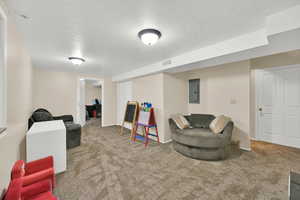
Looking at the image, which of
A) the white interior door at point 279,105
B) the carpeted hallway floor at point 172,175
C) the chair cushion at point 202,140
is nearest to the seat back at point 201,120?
the chair cushion at point 202,140

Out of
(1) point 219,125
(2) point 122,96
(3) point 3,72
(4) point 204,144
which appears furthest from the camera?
(2) point 122,96

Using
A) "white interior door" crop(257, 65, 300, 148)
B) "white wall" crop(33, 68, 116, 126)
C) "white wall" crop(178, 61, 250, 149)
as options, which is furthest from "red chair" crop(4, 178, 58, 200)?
"white interior door" crop(257, 65, 300, 148)

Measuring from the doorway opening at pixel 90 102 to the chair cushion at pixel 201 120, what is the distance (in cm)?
429

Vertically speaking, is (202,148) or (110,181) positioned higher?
(202,148)

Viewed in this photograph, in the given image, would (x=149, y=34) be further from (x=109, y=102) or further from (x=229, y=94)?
(x=109, y=102)

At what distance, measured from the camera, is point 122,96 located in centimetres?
567

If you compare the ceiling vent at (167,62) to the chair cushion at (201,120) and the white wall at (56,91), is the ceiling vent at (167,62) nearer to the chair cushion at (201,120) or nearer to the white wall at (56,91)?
the chair cushion at (201,120)

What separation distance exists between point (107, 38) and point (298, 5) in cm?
261

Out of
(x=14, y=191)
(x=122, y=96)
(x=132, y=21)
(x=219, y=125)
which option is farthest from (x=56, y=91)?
(x=219, y=125)

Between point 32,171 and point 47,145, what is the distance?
0.73 m

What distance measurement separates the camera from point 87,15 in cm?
152

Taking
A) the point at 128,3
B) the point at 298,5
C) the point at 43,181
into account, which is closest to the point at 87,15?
the point at 128,3

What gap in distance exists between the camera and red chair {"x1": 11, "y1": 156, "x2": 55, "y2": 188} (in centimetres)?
93

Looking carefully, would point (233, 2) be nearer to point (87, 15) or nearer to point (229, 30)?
point (229, 30)
